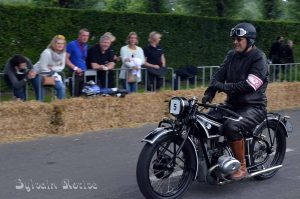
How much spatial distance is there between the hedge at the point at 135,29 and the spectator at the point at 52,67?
11.9 ft

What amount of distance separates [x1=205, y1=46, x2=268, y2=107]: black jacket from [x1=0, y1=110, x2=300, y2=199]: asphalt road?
1.08 meters

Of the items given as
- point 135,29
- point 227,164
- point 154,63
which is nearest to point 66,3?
point 135,29

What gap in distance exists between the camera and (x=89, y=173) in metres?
7.12

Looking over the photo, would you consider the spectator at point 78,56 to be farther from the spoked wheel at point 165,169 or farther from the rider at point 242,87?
the spoked wheel at point 165,169

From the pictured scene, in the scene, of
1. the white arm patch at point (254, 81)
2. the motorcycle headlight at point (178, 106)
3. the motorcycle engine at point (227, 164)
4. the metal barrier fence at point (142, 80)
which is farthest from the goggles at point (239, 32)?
the metal barrier fence at point (142, 80)

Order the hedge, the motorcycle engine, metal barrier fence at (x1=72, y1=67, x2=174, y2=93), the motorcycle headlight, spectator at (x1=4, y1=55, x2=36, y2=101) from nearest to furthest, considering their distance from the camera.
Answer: the motorcycle headlight → the motorcycle engine → spectator at (x1=4, y1=55, x2=36, y2=101) → metal barrier fence at (x1=72, y1=67, x2=174, y2=93) → the hedge

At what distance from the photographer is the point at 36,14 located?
14.1m

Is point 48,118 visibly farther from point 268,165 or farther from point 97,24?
point 97,24

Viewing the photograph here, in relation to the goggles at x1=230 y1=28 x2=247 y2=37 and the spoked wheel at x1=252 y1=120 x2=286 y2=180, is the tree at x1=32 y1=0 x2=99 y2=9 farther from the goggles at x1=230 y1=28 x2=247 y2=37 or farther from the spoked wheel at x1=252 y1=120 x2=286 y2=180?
the goggles at x1=230 y1=28 x2=247 y2=37

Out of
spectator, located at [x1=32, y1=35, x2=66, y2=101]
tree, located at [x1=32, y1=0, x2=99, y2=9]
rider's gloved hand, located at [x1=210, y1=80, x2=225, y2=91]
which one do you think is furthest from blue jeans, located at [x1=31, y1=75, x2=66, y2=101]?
tree, located at [x1=32, y1=0, x2=99, y2=9]

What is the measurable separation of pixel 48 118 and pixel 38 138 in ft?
1.43

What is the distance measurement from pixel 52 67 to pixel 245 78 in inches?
193

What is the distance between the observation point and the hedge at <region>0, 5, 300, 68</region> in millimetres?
13773

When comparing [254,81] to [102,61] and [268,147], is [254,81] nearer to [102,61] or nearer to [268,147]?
[268,147]
